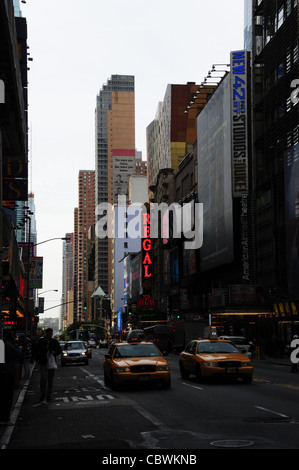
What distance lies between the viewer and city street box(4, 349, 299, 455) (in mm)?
10430

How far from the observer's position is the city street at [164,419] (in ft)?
34.2

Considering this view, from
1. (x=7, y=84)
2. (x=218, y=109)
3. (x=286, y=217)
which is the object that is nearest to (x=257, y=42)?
(x=218, y=109)

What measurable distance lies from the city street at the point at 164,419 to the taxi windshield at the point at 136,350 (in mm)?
1213

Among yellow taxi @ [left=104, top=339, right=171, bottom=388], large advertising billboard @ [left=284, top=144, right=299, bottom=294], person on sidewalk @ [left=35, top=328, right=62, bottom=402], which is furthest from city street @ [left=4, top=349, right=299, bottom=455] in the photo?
large advertising billboard @ [left=284, top=144, right=299, bottom=294]

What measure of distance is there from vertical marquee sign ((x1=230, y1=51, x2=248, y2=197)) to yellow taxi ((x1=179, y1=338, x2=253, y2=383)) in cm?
4889

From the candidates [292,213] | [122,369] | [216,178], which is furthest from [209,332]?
[122,369]

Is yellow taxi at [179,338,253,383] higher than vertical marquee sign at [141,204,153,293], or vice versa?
vertical marquee sign at [141,204,153,293]

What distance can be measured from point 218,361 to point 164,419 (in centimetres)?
871

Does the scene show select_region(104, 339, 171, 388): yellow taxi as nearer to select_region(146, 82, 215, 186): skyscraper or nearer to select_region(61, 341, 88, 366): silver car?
select_region(61, 341, 88, 366): silver car

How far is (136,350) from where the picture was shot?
72.0 ft

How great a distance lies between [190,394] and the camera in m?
18.8

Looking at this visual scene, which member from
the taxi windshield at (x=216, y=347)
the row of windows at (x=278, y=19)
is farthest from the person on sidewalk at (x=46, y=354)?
the row of windows at (x=278, y=19)

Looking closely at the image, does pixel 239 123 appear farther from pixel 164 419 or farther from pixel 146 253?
pixel 146 253
